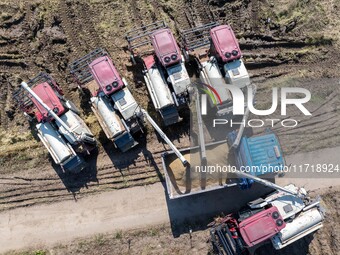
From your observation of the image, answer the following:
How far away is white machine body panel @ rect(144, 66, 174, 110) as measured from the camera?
2035cm

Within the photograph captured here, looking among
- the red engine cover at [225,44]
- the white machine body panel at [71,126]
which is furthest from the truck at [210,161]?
the white machine body panel at [71,126]

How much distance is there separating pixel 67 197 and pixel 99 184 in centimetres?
192

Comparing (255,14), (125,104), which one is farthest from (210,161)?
(255,14)

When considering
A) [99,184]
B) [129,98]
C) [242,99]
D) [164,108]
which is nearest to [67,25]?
[129,98]

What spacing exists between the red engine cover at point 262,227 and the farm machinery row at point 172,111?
0.27 meters

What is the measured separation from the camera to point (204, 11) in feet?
74.8

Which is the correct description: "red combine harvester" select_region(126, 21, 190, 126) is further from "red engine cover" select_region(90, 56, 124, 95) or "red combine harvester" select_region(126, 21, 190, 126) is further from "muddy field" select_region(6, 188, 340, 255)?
"muddy field" select_region(6, 188, 340, 255)

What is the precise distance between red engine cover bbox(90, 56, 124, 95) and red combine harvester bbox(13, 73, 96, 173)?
2286 mm

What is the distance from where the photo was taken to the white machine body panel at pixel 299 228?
1904 cm

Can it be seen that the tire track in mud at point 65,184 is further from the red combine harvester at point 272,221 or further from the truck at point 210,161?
the red combine harvester at point 272,221

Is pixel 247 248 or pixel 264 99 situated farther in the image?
pixel 264 99

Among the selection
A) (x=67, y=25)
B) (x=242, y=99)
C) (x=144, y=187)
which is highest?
(x=67, y=25)

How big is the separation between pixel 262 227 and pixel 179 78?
28.3 feet

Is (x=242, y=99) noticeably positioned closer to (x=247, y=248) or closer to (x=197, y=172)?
(x=197, y=172)
